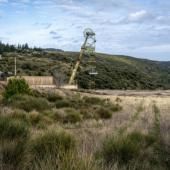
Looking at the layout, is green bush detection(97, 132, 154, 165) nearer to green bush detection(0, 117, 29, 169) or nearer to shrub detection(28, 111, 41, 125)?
green bush detection(0, 117, 29, 169)

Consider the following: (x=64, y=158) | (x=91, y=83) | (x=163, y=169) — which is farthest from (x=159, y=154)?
(x=91, y=83)

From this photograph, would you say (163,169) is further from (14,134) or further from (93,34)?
(93,34)

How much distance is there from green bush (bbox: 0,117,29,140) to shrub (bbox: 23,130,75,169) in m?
0.81

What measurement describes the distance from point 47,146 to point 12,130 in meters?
2.19

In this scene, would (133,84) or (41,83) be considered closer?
(41,83)

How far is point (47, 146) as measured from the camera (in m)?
9.94

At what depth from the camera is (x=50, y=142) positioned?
407 inches

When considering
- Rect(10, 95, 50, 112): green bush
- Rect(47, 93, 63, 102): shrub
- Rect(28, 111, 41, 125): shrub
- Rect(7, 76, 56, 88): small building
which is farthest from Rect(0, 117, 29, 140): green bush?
Rect(7, 76, 56, 88): small building

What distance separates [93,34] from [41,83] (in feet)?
36.4

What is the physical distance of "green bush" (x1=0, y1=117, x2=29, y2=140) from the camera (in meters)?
11.3

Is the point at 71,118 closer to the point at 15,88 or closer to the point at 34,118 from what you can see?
the point at 34,118

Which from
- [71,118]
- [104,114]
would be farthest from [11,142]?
[104,114]

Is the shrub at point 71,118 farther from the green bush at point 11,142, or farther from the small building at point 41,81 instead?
the small building at point 41,81

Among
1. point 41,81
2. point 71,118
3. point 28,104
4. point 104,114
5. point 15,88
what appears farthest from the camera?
point 41,81
